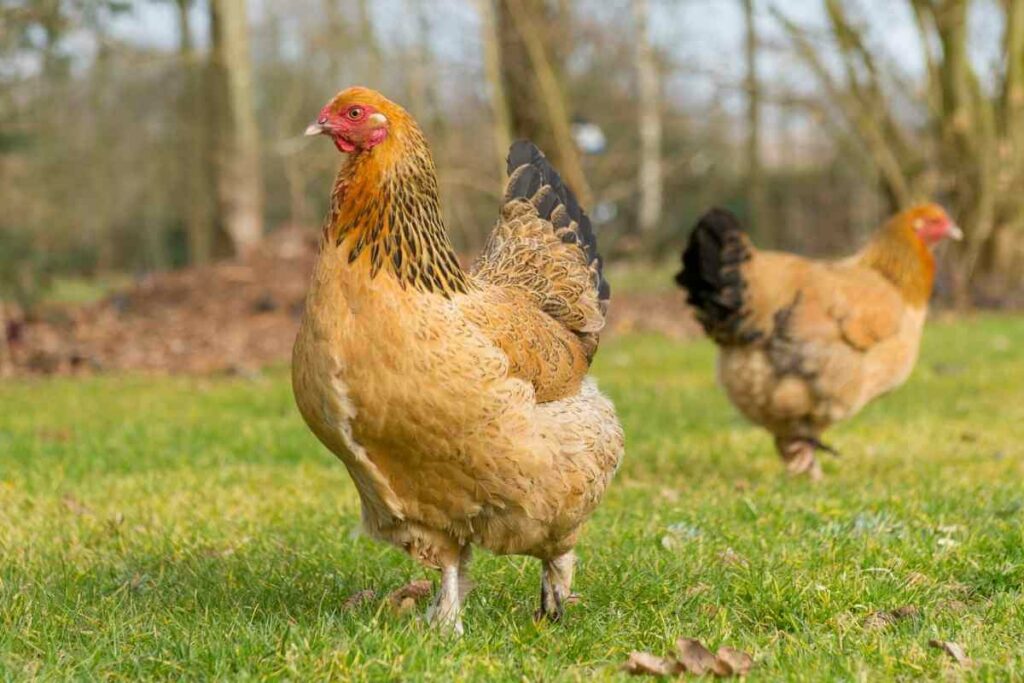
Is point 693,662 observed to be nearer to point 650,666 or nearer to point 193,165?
point 650,666

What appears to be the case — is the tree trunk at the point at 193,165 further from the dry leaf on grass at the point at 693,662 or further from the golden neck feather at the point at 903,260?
the dry leaf on grass at the point at 693,662

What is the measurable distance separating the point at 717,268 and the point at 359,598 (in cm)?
363

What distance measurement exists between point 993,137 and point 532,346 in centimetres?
1476

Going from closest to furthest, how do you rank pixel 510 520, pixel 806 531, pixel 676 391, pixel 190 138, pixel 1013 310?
pixel 510 520 < pixel 806 531 < pixel 676 391 < pixel 1013 310 < pixel 190 138

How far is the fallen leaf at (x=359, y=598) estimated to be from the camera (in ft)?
12.7

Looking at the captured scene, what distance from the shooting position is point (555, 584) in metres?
3.91

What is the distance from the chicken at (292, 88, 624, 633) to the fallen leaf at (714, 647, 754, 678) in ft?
2.38

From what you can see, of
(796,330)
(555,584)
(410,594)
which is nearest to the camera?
(555,584)

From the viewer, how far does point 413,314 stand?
10.7 ft

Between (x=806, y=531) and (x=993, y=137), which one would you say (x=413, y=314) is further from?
(x=993, y=137)

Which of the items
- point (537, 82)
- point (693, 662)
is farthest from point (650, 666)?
point (537, 82)

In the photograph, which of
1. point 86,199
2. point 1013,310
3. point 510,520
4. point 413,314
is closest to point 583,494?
point 510,520

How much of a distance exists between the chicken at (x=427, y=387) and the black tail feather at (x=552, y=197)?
0.86 m

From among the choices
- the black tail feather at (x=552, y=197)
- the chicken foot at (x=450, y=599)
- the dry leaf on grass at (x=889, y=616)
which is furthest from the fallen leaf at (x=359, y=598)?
the dry leaf on grass at (x=889, y=616)
